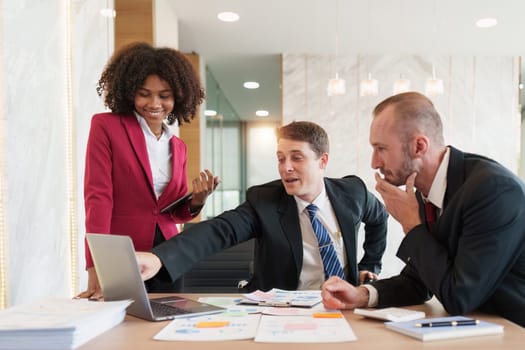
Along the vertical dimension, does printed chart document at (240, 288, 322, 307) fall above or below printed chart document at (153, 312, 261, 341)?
below

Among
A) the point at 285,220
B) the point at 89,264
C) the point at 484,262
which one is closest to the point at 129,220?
the point at 89,264

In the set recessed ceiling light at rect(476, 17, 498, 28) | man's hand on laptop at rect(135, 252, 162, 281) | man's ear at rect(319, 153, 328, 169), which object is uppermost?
recessed ceiling light at rect(476, 17, 498, 28)

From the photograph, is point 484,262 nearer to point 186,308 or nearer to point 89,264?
point 186,308

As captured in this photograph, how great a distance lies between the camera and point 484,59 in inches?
289

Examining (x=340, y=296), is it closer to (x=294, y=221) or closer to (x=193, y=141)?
(x=294, y=221)

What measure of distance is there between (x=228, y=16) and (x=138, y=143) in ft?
13.0

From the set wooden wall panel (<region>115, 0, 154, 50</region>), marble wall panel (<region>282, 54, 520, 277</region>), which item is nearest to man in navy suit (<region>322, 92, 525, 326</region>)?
wooden wall panel (<region>115, 0, 154, 50</region>)

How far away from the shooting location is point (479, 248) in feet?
4.29

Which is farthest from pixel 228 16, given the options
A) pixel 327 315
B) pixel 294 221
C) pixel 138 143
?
pixel 327 315

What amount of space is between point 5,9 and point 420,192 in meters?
1.86

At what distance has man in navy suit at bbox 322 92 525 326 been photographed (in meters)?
1.31

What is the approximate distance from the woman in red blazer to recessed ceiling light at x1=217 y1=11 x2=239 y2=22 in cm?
351

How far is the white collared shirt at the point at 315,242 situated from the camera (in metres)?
2.00

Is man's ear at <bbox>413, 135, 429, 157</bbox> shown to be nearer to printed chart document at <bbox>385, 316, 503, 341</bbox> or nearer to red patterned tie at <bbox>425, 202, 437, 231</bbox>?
red patterned tie at <bbox>425, 202, 437, 231</bbox>
